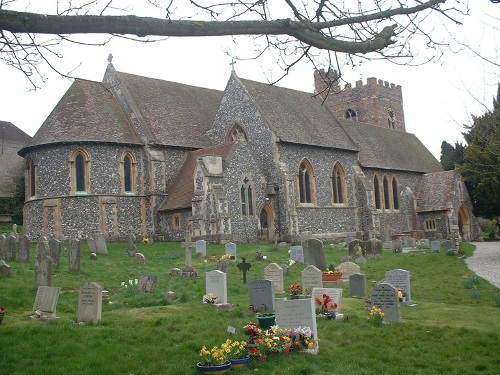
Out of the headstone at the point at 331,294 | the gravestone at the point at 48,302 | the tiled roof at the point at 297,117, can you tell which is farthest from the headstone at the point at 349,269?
the tiled roof at the point at 297,117

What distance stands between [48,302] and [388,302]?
649cm

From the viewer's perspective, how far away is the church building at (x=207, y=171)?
2586 cm

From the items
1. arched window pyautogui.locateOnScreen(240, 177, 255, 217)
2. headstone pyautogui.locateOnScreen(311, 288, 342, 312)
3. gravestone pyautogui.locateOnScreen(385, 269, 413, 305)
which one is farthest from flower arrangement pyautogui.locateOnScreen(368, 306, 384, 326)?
arched window pyautogui.locateOnScreen(240, 177, 255, 217)

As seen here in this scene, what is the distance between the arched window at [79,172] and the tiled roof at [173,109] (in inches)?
147

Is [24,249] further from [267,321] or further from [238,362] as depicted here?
[238,362]

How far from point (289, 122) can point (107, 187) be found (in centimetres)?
1056

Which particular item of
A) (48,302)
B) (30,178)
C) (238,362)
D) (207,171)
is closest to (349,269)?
(48,302)

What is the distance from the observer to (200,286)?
14.6 m

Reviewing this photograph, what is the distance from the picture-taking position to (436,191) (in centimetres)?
3769

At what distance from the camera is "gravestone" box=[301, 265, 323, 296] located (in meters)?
13.4

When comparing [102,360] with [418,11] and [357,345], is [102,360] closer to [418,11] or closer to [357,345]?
[357,345]

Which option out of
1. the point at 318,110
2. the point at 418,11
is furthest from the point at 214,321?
the point at 318,110

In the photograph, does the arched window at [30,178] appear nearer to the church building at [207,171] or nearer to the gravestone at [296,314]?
the church building at [207,171]

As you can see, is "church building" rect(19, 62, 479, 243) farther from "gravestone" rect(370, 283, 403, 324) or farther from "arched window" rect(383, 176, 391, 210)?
"gravestone" rect(370, 283, 403, 324)
